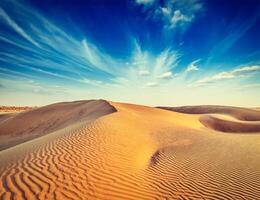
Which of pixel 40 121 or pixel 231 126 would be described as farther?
pixel 231 126

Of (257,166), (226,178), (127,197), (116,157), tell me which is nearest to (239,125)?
(257,166)

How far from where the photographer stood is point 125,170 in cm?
554

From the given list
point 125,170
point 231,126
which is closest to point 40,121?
point 125,170

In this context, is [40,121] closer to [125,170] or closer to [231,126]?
[125,170]

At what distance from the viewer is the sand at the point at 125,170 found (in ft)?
13.9

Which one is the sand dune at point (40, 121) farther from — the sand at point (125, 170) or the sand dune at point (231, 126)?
the sand dune at point (231, 126)

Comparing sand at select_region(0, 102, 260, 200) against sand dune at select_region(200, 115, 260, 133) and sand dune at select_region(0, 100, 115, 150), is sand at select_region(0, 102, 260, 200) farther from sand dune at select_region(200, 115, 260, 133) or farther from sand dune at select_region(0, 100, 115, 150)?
sand dune at select_region(200, 115, 260, 133)

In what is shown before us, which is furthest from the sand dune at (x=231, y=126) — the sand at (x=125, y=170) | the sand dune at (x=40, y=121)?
the sand dune at (x=40, y=121)

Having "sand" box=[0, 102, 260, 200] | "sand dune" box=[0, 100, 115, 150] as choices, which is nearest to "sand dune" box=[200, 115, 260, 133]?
"sand" box=[0, 102, 260, 200]

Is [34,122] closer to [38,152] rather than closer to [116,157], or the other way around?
[38,152]

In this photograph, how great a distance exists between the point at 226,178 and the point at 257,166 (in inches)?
64.9

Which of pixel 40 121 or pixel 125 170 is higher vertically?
pixel 40 121

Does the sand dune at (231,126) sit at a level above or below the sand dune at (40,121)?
below

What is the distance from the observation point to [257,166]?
6.14 m
